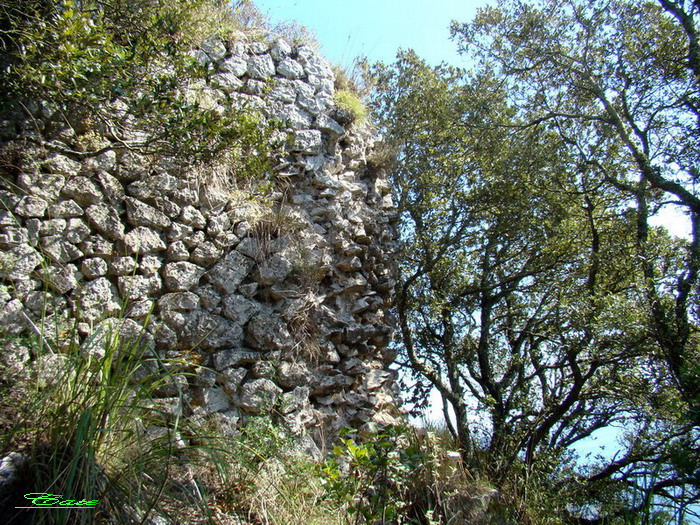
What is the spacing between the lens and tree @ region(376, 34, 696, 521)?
228 inches

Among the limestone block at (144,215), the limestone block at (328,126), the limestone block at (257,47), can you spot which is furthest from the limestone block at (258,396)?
the limestone block at (257,47)

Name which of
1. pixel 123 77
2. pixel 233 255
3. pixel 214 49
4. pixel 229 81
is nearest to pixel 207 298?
pixel 233 255

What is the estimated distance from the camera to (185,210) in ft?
13.6

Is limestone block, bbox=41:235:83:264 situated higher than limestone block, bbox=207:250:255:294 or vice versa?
limestone block, bbox=207:250:255:294

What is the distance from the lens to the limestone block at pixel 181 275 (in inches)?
154

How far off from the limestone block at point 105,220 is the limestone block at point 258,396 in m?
1.55

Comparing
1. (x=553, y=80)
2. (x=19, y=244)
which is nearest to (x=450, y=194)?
(x=553, y=80)

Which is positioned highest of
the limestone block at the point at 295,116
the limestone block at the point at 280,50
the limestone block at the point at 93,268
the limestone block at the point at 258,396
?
the limestone block at the point at 280,50

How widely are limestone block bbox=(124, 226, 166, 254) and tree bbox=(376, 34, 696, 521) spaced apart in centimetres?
340

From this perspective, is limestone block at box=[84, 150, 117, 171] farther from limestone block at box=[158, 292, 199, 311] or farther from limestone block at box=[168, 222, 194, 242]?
limestone block at box=[158, 292, 199, 311]

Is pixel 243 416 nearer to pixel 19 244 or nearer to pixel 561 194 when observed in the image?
pixel 19 244

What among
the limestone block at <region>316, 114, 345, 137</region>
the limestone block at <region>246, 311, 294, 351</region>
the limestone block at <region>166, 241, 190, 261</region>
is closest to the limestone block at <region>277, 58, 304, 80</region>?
the limestone block at <region>316, 114, 345, 137</region>

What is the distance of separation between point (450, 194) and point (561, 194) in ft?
4.66

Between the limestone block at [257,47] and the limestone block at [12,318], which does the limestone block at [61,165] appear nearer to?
the limestone block at [12,318]
